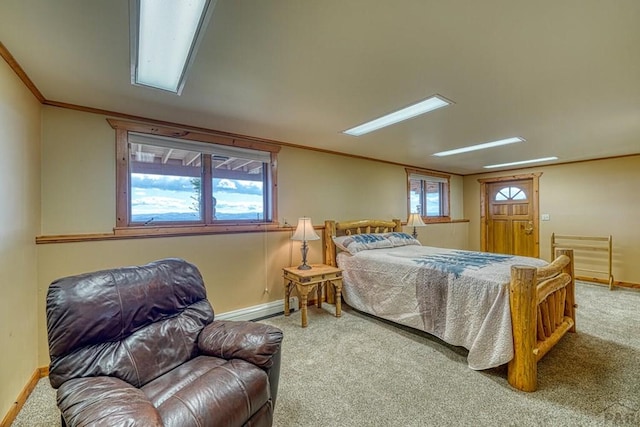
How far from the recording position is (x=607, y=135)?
11.4 feet

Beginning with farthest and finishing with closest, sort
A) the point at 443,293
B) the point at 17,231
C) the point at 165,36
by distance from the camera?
the point at 443,293
the point at 17,231
the point at 165,36

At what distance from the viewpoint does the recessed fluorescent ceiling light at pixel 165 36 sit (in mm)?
1308

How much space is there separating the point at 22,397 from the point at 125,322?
120 centimetres

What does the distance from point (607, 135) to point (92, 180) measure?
18.5ft

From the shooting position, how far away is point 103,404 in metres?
1.12

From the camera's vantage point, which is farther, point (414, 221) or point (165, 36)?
point (414, 221)

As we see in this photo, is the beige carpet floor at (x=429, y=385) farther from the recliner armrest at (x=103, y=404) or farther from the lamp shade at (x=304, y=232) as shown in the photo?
the lamp shade at (x=304, y=232)

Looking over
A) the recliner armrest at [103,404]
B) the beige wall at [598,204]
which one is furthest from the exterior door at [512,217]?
the recliner armrest at [103,404]

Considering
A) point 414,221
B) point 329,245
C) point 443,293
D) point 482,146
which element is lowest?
point 443,293

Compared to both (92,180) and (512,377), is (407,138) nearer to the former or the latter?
(512,377)

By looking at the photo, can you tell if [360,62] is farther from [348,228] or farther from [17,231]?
[348,228]

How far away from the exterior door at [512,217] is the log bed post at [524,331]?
4376mm

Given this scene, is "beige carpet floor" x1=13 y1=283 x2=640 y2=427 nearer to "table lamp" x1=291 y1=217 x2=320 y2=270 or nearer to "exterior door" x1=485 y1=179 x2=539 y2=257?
"table lamp" x1=291 y1=217 x2=320 y2=270

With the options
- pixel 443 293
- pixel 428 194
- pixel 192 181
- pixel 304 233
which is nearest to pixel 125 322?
pixel 192 181
